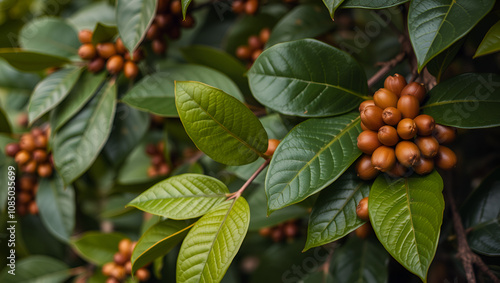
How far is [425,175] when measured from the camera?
0.68 meters

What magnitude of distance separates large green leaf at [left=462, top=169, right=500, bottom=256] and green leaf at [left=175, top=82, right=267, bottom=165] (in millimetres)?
552

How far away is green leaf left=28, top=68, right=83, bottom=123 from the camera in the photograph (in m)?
1.02

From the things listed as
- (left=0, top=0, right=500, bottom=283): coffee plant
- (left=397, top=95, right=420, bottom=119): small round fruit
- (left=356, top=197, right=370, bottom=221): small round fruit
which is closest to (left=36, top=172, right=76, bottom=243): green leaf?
(left=0, top=0, right=500, bottom=283): coffee plant

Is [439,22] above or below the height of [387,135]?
above

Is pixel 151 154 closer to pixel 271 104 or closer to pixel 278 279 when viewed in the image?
pixel 278 279

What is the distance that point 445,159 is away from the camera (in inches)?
26.6

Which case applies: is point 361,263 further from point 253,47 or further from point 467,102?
point 253,47

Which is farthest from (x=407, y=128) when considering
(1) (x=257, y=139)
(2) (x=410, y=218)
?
(1) (x=257, y=139)

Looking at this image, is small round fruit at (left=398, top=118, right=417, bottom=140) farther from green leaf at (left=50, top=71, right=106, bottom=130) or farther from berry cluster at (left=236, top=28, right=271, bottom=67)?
green leaf at (left=50, top=71, right=106, bottom=130)

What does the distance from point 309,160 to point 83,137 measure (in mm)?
665

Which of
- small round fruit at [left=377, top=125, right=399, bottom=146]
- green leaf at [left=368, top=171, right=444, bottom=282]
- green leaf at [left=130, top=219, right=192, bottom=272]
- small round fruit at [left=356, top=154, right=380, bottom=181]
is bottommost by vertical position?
green leaf at [left=130, top=219, right=192, bottom=272]

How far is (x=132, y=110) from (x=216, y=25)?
0.43 metres

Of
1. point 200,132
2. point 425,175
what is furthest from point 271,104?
point 425,175

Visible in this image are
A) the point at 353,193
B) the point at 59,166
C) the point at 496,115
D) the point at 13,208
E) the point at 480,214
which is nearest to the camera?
the point at 496,115
